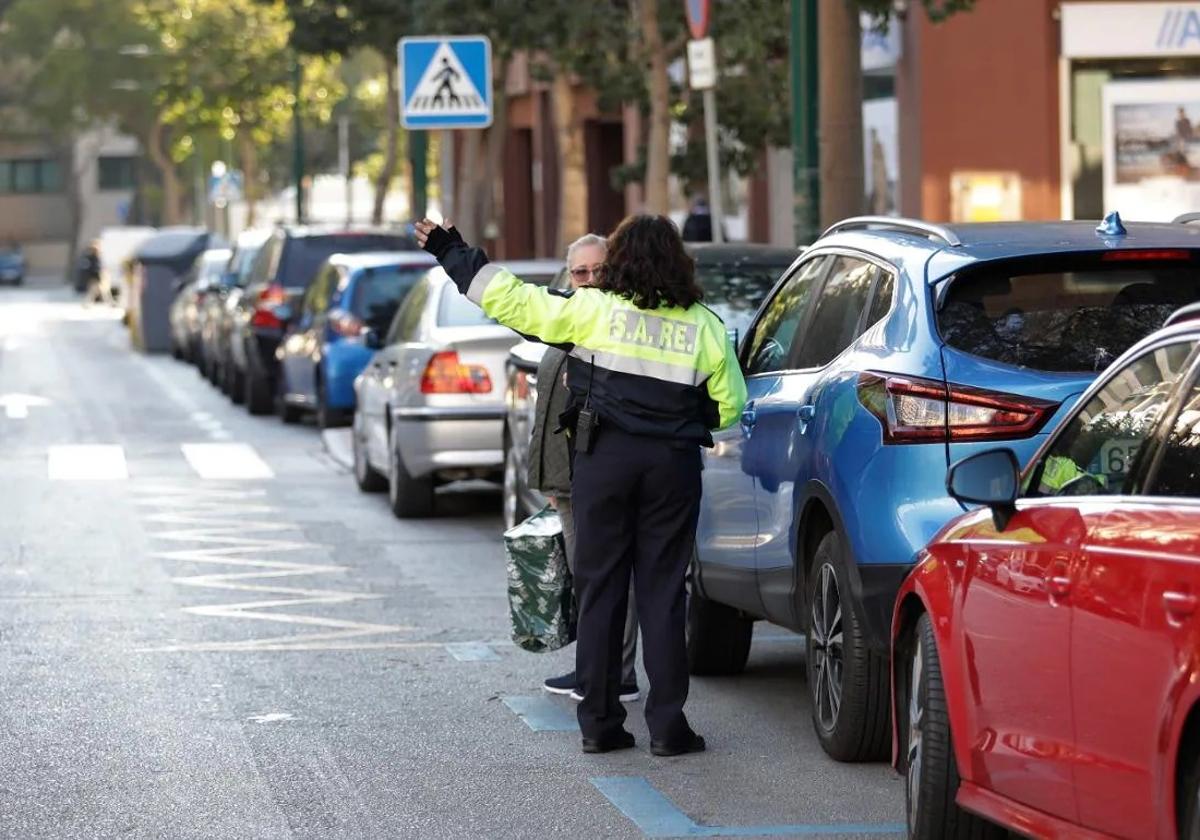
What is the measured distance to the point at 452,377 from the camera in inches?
639

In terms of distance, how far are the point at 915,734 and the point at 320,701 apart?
135 inches

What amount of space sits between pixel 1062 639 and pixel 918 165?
70.5ft

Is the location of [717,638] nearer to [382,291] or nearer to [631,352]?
[631,352]

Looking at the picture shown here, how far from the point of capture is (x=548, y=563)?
9.60 metres

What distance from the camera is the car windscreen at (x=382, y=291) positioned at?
21.5 meters

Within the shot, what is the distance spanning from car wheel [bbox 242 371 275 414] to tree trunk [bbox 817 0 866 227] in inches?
458

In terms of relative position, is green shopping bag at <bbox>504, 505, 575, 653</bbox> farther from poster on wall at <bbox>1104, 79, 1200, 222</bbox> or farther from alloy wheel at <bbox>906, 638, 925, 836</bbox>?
poster on wall at <bbox>1104, 79, 1200, 222</bbox>

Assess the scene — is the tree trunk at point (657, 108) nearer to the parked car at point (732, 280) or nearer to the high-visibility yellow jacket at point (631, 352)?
the parked car at point (732, 280)

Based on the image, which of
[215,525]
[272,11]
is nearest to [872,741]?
[215,525]

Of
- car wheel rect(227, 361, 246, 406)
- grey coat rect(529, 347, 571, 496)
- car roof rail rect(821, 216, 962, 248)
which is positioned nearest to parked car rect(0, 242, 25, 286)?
car wheel rect(227, 361, 246, 406)

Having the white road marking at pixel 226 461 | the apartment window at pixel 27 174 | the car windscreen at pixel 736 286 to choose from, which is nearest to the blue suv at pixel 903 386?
the car windscreen at pixel 736 286

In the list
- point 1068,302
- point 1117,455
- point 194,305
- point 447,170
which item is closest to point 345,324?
point 1068,302

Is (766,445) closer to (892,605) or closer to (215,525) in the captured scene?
(892,605)

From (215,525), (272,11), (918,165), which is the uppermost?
(272,11)
